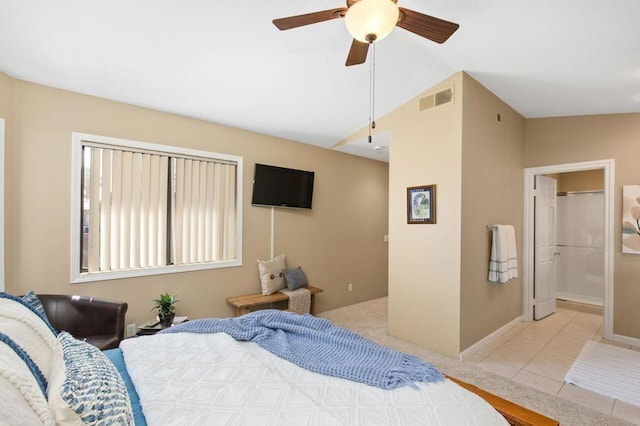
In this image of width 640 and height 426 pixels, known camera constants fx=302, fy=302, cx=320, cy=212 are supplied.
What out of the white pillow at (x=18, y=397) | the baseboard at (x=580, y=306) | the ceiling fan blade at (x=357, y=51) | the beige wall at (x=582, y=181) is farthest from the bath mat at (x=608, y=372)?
the white pillow at (x=18, y=397)

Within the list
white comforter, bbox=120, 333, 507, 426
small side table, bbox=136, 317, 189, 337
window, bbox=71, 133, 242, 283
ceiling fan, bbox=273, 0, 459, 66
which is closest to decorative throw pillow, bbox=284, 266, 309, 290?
window, bbox=71, 133, 242, 283

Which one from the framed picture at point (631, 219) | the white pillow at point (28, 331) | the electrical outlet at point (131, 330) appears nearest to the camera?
the white pillow at point (28, 331)

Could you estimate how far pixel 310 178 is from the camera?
4375 millimetres

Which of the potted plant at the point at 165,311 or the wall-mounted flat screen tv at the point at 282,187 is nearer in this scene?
the potted plant at the point at 165,311

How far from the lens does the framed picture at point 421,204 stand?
3.24m

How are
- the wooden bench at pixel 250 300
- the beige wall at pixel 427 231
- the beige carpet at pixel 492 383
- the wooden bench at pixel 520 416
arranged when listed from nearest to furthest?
the wooden bench at pixel 520 416, the beige carpet at pixel 492 383, the beige wall at pixel 427 231, the wooden bench at pixel 250 300

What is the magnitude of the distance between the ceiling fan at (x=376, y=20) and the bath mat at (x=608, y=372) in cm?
304

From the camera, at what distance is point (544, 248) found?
14.2 feet

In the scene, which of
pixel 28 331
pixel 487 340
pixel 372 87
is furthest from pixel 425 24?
pixel 487 340

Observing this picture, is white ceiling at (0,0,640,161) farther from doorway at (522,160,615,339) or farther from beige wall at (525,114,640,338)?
doorway at (522,160,615,339)

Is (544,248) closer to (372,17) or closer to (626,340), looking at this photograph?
(626,340)

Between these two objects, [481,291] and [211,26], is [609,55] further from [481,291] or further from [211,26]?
[211,26]

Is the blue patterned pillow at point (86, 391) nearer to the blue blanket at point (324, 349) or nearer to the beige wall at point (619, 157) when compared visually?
the blue blanket at point (324, 349)

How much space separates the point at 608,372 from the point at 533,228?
193 cm
